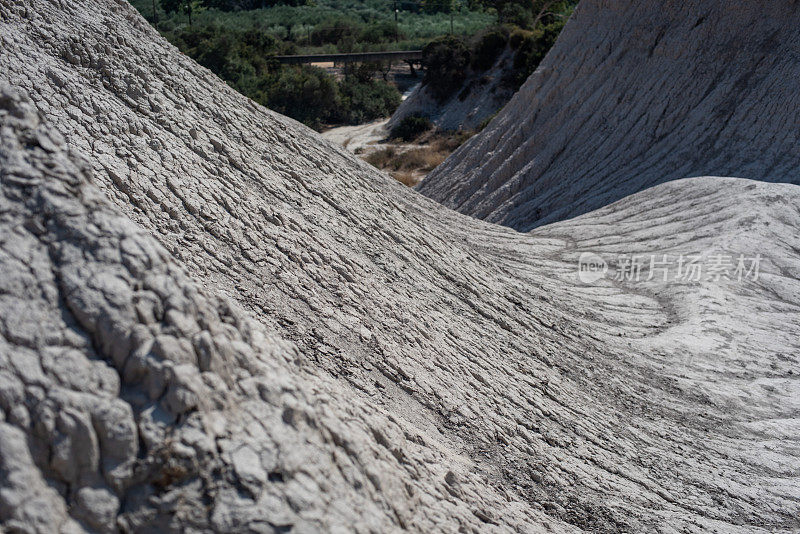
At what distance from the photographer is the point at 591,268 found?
10.3m

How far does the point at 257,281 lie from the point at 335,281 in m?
0.75

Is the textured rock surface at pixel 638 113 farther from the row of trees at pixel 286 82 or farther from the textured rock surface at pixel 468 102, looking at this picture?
the row of trees at pixel 286 82

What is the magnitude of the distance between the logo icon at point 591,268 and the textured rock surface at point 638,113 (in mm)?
2625

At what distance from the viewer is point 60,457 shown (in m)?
2.62

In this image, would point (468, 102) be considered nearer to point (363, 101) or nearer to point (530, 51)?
point (530, 51)

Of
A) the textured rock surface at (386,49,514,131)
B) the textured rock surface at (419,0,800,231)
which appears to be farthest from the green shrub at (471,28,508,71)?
the textured rock surface at (419,0,800,231)

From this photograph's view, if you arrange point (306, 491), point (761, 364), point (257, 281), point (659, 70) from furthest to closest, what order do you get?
point (659, 70), point (761, 364), point (257, 281), point (306, 491)

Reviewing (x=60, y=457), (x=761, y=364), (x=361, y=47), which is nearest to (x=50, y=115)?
(x=60, y=457)

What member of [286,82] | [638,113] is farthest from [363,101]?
[638,113]

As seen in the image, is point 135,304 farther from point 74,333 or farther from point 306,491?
point 306,491

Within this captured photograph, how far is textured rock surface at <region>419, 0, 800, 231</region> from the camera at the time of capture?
12477mm

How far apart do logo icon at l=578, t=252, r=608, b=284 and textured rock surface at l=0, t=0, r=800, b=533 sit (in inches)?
9.9

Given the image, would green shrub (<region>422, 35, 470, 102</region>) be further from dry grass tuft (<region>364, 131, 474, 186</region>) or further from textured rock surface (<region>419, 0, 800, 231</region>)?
textured rock surface (<region>419, 0, 800, 231</region>)

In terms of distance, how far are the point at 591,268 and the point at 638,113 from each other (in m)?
5.54
